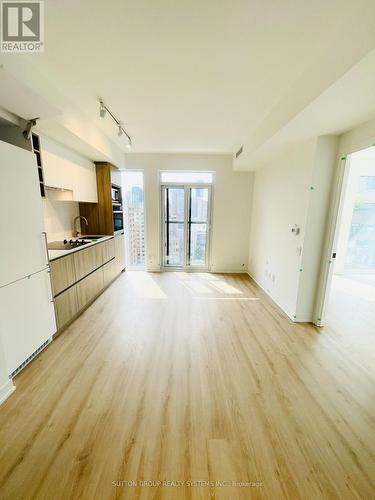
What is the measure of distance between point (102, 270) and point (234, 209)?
3.32 metres

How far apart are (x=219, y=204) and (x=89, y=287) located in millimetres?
Result: 3386

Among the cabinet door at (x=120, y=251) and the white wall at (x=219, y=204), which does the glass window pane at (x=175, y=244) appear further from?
the cabinet door at (x=120, y=251)

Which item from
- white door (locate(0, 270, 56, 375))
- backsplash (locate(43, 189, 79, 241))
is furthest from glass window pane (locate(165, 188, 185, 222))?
white door (locate(0, 270, 56, 375))

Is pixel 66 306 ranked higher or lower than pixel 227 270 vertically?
higher

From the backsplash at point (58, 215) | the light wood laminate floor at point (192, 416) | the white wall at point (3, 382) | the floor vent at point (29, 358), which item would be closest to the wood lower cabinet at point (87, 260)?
the backsplash at point (58, 215)

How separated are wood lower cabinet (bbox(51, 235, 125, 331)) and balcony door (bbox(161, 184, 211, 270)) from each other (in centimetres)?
148

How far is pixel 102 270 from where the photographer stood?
368 cm

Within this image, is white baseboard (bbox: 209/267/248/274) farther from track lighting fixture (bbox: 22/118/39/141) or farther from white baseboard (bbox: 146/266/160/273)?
track lighting fixture (bbox: 22/118/39/141)

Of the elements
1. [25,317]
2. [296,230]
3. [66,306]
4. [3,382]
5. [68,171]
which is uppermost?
[68,171]

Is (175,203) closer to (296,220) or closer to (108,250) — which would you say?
(108,250)

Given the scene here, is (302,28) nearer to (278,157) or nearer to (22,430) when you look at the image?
(278,157)

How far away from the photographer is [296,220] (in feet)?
9.23

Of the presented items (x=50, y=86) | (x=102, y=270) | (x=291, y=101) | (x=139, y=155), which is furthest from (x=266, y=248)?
(x=50, y=86)

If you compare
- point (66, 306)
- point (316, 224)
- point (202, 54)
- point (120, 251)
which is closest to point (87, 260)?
point (66, 306)
